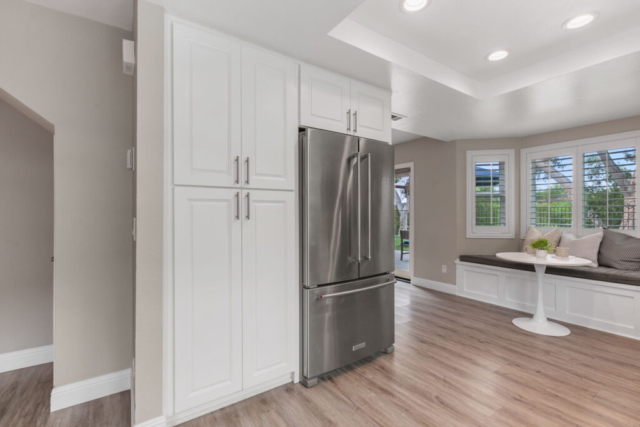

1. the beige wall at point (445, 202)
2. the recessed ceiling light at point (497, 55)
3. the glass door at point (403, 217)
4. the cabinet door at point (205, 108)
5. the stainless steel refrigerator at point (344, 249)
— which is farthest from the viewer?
the glass door at point (403, 217)

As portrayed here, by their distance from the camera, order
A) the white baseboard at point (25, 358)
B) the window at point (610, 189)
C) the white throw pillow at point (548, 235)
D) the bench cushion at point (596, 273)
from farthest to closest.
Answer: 1. the white throw pillow at point (548, 235)
2. the window at point (610, 189)
3. the bench cushion at point (596, 273)
4. the white baseboard at point (25, 358)

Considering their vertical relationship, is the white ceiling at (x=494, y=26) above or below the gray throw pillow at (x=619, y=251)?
above

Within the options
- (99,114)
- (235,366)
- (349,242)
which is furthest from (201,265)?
(99,114)

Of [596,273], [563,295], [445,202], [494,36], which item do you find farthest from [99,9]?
[563,295]

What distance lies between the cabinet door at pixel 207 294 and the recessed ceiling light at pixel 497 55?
2.37 metres

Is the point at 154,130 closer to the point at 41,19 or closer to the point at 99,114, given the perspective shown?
the point at 99,114

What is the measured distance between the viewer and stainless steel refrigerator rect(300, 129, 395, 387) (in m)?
2.24

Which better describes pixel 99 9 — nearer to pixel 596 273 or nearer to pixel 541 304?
pixel 541 304

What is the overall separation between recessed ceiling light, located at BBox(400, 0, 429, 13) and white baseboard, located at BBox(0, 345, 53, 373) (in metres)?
3.65

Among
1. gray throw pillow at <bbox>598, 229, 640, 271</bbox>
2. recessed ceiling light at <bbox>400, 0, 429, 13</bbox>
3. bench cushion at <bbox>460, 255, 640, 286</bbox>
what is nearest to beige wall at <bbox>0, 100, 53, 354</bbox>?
recessed ceiling light at <bbox>400, 0, 429, 13</bbox>

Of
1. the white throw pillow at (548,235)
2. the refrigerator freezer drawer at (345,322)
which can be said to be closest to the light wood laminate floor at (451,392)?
the refrigerator freezer drawer at (345,322)

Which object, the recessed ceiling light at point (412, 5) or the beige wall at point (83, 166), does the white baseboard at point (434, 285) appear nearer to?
the recessed ceiling light at point (412, 5)

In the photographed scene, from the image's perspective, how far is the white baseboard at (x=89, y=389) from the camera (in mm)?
1975

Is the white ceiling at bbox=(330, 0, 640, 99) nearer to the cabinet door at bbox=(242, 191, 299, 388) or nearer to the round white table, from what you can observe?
the cabinet door at bbox=(242, 191, 299, 388)
